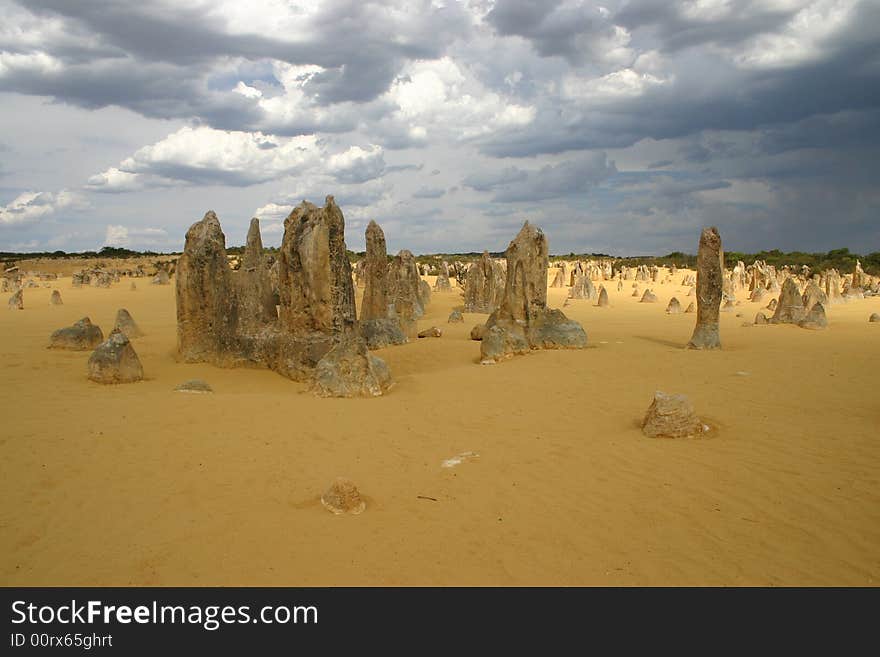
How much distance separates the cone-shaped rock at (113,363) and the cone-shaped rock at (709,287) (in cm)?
1105

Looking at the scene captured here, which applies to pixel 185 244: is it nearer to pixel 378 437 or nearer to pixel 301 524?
pixel 378 437

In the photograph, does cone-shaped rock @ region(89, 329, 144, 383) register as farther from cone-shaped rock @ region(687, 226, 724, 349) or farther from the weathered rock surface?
cone-shaped rock @ region(687, 226, 724, 349)

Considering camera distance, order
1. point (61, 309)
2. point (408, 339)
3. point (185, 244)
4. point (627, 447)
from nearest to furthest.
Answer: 1. point (627, 447)
2. point (185, 244)
3. point (408, 339)
4. point (61, 309)

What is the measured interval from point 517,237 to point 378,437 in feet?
26.1

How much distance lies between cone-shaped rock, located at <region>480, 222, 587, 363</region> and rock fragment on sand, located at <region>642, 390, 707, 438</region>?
642 cm

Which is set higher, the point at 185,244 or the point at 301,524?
the point at 185,244

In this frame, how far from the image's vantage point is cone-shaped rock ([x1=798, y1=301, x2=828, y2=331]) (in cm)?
1617

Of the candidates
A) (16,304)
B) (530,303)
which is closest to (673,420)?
(530,303)

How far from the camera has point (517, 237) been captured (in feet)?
45.4

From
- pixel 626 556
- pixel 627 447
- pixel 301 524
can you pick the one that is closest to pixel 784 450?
pixel 627 447

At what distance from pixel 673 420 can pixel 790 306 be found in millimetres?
13085

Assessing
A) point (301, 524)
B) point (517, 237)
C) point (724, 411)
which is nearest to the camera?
point (301, 524)

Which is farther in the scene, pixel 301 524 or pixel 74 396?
pixel 74 396

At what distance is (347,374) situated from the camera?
30.2 feet
